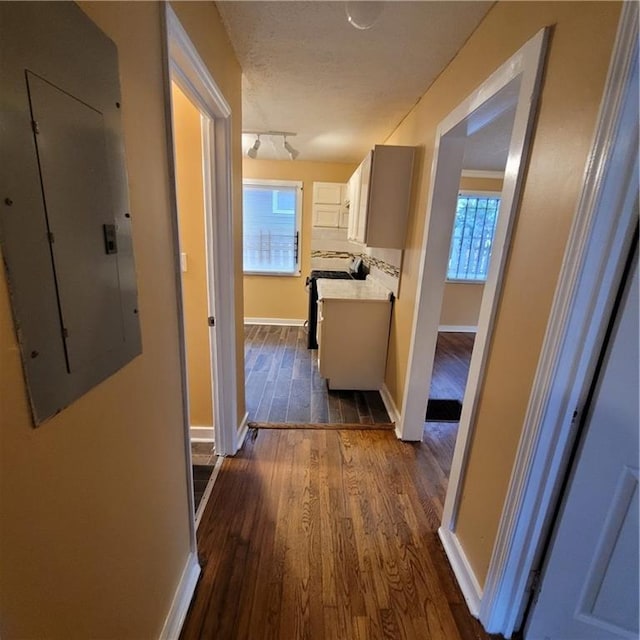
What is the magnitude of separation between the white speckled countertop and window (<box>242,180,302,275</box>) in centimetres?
146

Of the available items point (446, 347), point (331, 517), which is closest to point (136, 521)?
point (331, 517)

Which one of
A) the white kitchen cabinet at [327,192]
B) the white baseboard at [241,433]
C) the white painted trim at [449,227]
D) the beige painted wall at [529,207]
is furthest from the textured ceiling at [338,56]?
the white baseboard at [241,433]

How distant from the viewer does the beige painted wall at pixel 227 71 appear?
1.14m

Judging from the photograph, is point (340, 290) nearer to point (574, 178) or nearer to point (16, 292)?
point (574, 178)

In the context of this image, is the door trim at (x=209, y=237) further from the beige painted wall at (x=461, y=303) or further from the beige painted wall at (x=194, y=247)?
the beige painted wall at (x=461, y=303)

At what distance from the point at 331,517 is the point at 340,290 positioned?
6.41ft

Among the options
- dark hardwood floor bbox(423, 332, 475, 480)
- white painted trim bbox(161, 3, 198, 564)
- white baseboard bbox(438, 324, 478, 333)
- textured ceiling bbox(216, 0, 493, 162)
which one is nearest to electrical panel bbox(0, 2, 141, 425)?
white painted trim bbox(161, 3, 198, 564)

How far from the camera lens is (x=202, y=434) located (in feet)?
7.20

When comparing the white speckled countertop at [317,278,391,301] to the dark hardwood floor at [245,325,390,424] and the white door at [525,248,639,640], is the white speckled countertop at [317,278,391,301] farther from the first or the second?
the white door at [525,248,639,640]

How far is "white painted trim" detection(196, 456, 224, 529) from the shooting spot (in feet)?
5.43

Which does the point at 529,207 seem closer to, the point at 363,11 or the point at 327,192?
the point at 363,11

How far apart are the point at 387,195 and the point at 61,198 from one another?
2248mm

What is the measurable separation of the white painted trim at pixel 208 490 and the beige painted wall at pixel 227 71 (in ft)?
0.91

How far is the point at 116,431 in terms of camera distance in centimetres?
76
